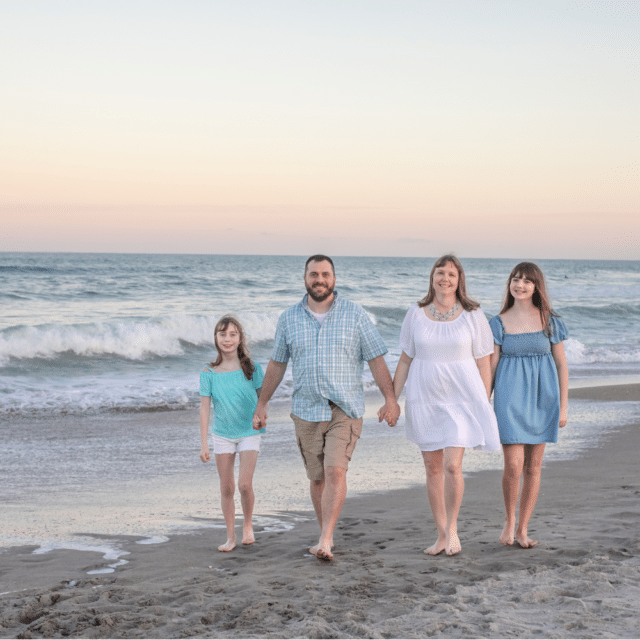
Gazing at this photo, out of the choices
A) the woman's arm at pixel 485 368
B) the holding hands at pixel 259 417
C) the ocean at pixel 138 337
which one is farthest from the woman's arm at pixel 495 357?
the ocean at pixel 138 337

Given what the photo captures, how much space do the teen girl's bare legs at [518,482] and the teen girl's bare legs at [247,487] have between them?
5.24ft

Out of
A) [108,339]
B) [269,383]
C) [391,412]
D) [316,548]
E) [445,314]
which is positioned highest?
[445,314]

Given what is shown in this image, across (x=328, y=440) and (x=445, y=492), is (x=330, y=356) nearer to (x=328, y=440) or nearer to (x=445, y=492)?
(x=328, y=440)

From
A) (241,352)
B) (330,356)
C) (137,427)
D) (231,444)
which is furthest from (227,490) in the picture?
(137,427)

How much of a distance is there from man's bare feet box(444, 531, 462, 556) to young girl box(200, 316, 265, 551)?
1.27 m

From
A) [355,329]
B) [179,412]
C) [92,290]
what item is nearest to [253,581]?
[355,329]

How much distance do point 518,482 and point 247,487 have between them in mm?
1728

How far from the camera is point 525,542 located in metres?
4.25

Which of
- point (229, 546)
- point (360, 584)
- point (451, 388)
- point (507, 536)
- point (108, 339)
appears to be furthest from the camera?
point (108, 339)

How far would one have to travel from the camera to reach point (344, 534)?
479cm

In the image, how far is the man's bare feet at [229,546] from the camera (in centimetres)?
449

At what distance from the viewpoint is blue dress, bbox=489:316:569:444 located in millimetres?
4320

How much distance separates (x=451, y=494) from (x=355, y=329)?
115cm

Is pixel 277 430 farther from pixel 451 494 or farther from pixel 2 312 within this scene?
pixel 2 312
